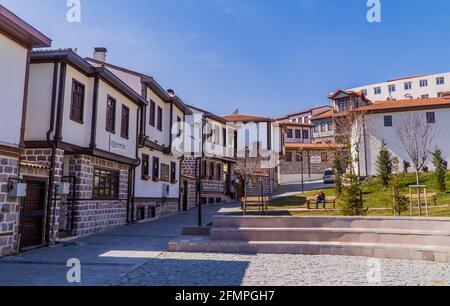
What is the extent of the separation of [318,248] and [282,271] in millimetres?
2462

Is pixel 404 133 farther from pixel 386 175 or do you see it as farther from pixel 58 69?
pixel 58 69

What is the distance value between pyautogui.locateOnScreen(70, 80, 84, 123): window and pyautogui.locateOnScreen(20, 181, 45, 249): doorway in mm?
2878

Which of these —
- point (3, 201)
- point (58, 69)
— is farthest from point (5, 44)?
point (3, 201)

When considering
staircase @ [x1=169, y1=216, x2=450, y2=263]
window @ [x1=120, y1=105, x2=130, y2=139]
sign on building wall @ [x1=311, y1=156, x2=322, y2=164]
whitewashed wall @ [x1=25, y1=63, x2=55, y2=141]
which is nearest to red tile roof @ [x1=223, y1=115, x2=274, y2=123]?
sign on building wall @ [x1=311, y1=156, x2=322, y2=164]

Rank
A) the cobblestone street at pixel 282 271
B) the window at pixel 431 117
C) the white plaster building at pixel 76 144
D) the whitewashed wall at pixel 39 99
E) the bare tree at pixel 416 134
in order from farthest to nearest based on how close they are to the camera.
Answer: the window at pixel 431 117 < the bare tree at pixel 416 134 < the whitewashed wall at pixel 39 99 < the white plaster building at pixel 76 144 < the cobblestone street at pixel 282 271

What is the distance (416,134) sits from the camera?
32.2m

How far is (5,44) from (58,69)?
8.75 ft

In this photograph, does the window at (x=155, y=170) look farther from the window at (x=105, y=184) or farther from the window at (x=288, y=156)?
the window at (x=288, y=156)

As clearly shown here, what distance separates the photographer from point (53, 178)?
1153 centimetres

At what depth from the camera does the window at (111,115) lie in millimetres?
14956

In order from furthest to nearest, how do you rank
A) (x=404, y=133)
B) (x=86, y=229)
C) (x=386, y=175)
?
(x=404, y=133) → (x=386, y=175) → (x=86, y=229)

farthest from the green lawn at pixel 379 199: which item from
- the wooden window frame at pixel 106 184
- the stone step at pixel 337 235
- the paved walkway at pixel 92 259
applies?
the wooden window frame at pixel 106 184

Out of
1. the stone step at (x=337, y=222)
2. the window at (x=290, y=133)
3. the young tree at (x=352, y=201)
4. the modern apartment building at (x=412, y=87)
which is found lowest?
the stone step at (x=337, y=222)

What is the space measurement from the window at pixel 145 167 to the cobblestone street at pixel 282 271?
9.61m
